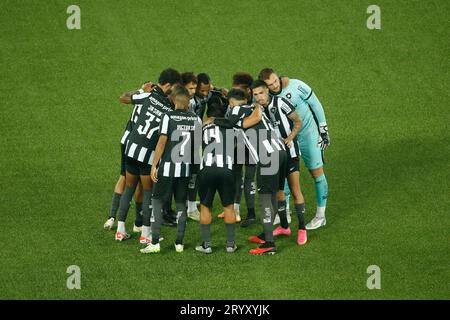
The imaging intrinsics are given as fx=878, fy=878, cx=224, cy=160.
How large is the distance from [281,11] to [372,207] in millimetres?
6565

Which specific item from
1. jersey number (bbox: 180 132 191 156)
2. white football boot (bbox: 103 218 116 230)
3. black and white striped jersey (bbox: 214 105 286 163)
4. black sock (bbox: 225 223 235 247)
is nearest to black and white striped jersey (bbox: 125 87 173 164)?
jersey number (bbox: 180 132 191 156)

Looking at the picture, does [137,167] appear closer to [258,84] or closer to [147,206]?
[147,206]

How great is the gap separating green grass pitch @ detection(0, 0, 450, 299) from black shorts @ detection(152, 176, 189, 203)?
68 cm

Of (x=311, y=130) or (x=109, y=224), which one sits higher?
(x=311, y=130)

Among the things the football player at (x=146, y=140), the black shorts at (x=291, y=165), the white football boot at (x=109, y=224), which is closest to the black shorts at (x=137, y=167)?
the football player at (x=146, y=140)

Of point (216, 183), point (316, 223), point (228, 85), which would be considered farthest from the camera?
point (228, 85)

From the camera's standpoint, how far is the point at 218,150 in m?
10.1

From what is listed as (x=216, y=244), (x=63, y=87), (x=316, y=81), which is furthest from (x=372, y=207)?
(x=63, y=87)

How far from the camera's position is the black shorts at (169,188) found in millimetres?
10252

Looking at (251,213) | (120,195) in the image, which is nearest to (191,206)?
(251,213)

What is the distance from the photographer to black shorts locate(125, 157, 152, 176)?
10.6m

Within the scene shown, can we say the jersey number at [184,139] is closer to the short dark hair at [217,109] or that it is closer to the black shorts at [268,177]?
the short dark hair at [217,109]

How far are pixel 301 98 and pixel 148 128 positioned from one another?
78.2 inches

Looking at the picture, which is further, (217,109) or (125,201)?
(125,201)
